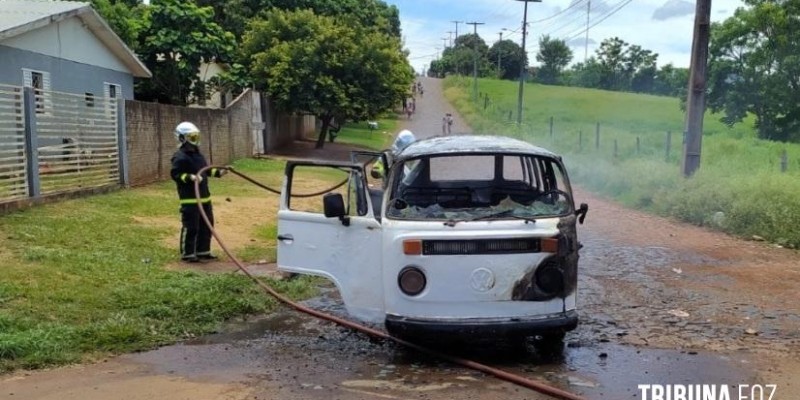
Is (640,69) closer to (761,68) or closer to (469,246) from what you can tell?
(761,68)

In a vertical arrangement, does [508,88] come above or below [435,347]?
above

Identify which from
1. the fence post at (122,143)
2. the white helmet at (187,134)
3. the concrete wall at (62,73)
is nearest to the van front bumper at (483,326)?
the white helmet at (187,134)

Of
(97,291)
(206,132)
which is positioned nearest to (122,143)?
(206,132)

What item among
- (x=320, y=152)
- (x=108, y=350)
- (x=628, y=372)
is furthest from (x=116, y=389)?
(x=320, y=152)

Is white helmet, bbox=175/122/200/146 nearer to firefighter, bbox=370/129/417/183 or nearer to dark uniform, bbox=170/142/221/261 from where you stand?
dark uniform, bbox=170/142/221/261

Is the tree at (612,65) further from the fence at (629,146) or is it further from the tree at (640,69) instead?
the fence at (629,146)

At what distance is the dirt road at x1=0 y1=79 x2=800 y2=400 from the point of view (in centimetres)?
465

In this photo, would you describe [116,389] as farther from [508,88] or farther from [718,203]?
[508,88]

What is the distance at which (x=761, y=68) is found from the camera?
44625 mm

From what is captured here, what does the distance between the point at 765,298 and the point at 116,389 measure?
20.4 ft

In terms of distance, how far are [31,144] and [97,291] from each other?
17.8ft

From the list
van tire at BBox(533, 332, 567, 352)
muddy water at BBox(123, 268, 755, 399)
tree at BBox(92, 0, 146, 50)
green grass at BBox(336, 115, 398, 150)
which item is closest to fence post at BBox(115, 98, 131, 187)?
muddy water at BBox(123, 268, 755, 399)

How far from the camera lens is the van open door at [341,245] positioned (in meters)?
5.34

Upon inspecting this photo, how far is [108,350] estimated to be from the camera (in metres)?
5.35
